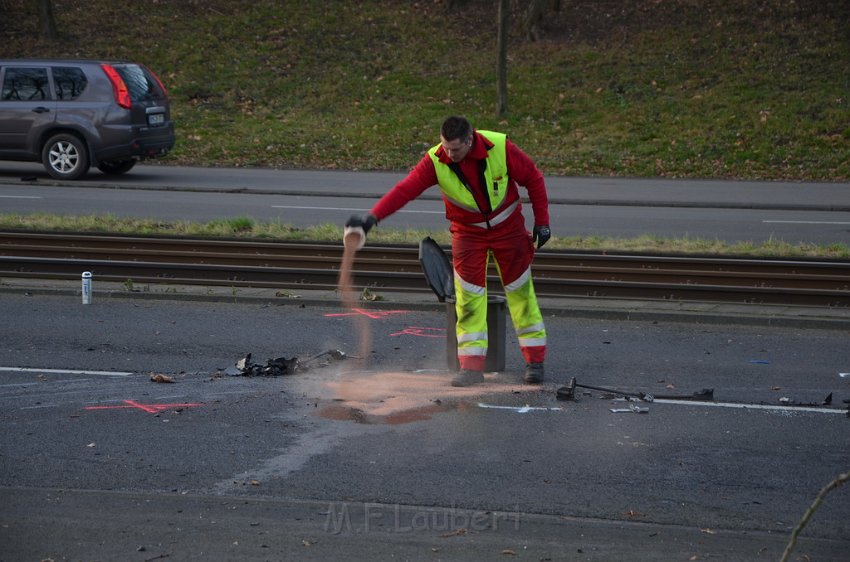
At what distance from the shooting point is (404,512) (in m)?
5.46

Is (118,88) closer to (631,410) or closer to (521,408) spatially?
(521,408)

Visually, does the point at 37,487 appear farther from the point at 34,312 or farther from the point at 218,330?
the point at 34,312

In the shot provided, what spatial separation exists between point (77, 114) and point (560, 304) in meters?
11.2

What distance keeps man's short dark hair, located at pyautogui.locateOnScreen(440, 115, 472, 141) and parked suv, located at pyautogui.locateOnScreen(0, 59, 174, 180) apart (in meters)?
12.6

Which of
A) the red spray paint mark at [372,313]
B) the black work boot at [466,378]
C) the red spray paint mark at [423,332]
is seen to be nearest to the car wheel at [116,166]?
the red spray paint mark at [372,313]

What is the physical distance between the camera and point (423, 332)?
9586mm

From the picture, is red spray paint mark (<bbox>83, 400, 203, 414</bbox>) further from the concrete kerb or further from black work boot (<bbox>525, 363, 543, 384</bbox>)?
the concrete kerb

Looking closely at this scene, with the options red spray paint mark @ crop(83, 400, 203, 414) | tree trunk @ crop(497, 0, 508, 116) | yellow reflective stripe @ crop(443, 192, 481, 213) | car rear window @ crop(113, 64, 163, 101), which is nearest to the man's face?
yellow reflective stripe @ crop(443, 192, 481, 213)

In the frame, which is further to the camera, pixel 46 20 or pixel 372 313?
pixel 46 20

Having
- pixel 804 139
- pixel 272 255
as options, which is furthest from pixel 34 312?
pixel 804 139

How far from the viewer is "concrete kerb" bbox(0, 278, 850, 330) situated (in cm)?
1001

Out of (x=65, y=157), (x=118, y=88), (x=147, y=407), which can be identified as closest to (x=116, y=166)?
(x=65, y=157)

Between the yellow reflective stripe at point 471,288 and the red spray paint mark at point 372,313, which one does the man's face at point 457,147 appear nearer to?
the yellow reflective stripe at point 471,288

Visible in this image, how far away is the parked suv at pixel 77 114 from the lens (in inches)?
743
